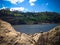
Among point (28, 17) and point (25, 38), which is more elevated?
point (28, 17)

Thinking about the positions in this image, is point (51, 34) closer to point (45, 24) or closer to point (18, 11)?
point (45, 24)

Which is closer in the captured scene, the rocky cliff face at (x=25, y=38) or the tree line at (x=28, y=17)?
the rocky cliff face at (x=25, y=38)

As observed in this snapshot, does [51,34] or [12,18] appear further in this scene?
[12,18]

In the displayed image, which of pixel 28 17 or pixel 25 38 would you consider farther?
pixel 28 17

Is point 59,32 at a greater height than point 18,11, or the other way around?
point 18,11

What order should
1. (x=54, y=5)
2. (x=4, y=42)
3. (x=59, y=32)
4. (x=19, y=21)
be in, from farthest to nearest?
(x=19, y=21), (x=54, y=5), (x=4, y=42), (x=59, y=32)

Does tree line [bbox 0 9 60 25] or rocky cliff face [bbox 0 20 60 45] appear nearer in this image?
rocky cliff face [bbox 0 20 60 45]

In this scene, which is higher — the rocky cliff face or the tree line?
the tree line

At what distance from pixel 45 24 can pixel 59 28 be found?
225 cm

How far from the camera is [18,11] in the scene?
5156mm

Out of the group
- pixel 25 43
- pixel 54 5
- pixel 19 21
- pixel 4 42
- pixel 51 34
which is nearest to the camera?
pixel 51 34

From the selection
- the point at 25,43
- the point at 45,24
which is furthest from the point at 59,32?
the point at 45,24

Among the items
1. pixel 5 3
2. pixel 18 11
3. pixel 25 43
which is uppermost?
pixel 5 3

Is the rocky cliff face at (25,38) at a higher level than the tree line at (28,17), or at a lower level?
lower
